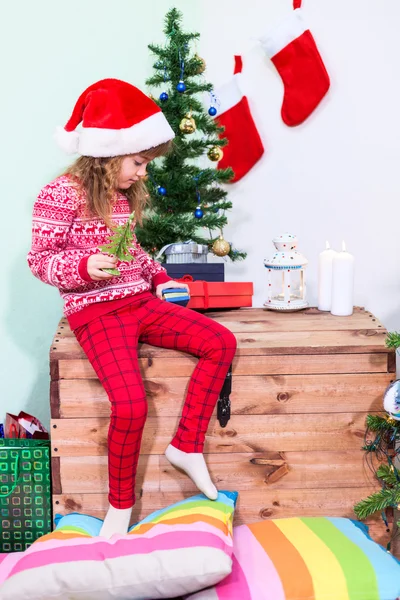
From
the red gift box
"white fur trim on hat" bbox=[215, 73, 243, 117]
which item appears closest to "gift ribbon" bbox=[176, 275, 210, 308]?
the red gift box

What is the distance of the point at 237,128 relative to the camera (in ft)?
8.00

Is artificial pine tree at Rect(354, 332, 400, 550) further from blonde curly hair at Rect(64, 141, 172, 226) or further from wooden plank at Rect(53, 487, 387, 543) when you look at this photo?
blonde curly hair at Rect(64, 141, 172, 226)

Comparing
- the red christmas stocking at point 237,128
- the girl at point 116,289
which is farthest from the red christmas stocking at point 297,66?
the girl at point 116,289

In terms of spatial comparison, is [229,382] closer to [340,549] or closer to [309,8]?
[340,549]

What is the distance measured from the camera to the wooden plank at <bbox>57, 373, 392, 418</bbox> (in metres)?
1.67

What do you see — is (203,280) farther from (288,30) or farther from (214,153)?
(288,30)

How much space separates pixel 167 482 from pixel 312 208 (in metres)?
1.25

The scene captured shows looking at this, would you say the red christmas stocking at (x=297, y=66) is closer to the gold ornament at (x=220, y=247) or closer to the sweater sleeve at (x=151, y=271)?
the gold ornament at (x=220, y=247)

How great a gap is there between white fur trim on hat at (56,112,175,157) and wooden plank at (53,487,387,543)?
87 centimetres

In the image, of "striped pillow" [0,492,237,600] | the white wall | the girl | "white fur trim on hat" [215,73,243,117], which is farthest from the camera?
"white fur trim on hat" [215,73,243,117]

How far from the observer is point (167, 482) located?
5.59 feet

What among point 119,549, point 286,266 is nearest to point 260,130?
point 286,266

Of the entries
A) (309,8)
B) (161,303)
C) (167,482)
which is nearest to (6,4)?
(309,8)

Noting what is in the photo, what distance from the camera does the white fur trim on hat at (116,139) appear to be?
1.56 meters
